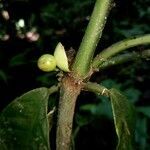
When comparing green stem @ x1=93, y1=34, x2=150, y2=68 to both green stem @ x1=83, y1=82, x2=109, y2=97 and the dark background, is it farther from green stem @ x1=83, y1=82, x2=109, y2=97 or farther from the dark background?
the dark background

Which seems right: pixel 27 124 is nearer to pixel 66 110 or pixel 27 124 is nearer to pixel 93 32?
pixel 66 110

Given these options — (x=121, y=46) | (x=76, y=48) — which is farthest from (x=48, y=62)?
(x=76, y=48)

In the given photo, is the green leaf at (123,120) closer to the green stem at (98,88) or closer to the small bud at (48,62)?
the green stem at (98,88)

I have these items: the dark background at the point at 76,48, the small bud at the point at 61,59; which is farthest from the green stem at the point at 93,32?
the dark background at the point at 76,48

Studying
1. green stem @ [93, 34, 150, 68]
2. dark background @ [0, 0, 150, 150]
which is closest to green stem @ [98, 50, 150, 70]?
green stem @ [93, 34, 150, 68]

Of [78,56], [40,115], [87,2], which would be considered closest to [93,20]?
[78,56]

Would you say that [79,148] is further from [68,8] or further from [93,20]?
[93,20]
